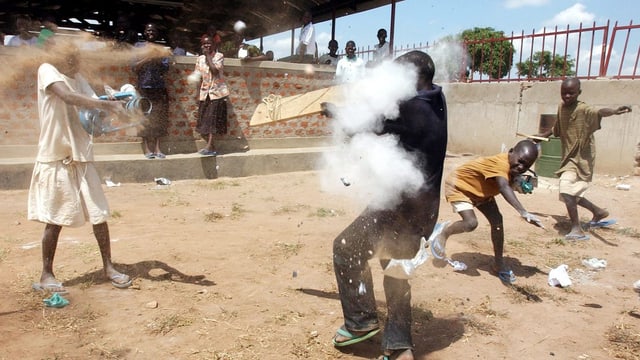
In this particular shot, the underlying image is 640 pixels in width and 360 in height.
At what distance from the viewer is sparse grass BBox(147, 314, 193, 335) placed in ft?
10.1

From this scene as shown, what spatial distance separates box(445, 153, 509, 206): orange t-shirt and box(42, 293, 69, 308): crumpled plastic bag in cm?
329

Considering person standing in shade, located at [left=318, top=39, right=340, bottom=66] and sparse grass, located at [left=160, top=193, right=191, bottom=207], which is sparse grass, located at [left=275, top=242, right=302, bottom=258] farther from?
person standing in shade, located at [left=318, top=39, right=340, bottom=66]

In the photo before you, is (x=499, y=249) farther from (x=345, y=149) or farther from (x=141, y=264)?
(x=141, y=264)

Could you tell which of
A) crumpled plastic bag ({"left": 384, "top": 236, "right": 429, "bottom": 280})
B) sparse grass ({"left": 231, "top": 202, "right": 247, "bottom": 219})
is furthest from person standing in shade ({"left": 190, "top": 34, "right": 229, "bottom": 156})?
crumpled plastic bag ({"left": 384, "top": 236, "right": 429, "bottom": 280})

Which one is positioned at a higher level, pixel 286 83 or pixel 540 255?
pixel 286 83

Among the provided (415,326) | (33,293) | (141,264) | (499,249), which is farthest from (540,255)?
(33,293)

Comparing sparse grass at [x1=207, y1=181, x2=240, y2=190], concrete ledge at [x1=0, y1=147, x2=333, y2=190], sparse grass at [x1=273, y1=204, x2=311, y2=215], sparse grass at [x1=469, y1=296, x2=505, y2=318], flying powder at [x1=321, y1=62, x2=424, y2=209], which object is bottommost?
sparse grass at [x1=469, y1=296, x2=505, y2=318]

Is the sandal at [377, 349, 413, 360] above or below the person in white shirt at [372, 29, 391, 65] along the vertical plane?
below

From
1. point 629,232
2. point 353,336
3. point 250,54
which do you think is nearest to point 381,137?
point 353,336

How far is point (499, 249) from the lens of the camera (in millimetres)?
4297

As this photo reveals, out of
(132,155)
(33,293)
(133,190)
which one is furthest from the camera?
(132,155)

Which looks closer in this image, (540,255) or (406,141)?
(406,141)

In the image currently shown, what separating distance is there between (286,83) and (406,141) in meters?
7.07

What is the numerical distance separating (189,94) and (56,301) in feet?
18.5
